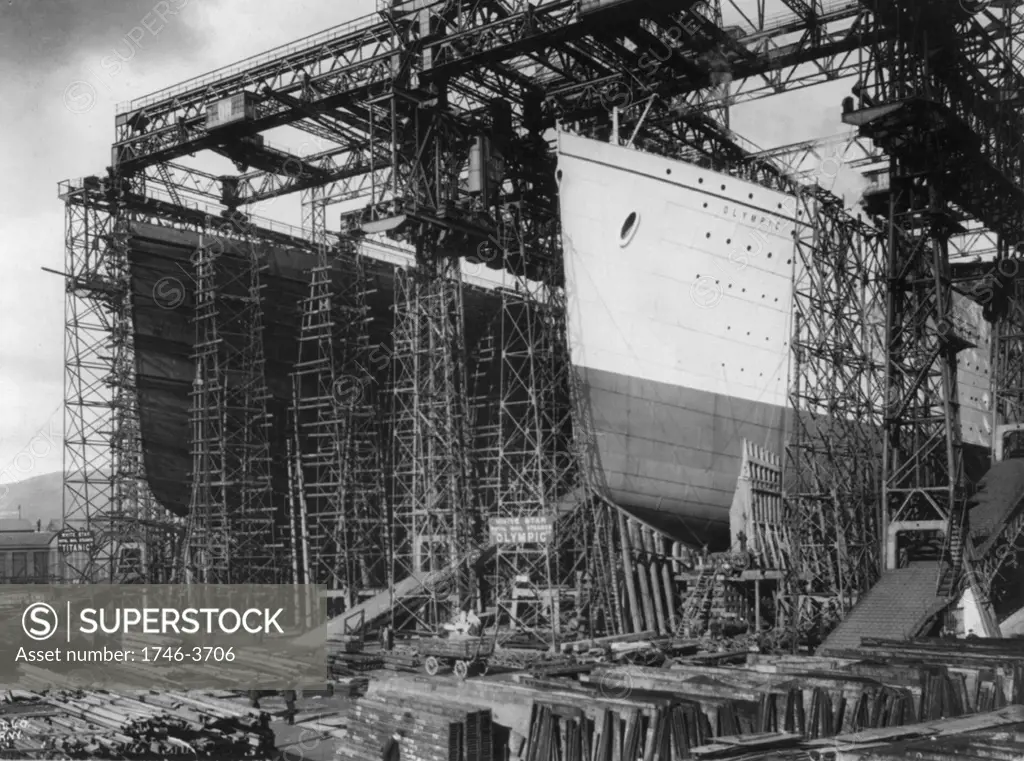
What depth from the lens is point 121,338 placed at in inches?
1409

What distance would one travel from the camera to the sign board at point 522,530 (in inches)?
942

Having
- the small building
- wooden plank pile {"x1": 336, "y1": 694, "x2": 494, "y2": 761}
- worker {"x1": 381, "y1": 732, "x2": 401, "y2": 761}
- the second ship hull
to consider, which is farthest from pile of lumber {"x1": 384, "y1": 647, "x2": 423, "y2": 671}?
the small building

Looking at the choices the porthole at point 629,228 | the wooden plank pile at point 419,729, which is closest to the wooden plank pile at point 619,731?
the wooden plank pile at point 419,729

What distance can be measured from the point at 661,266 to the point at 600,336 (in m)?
2.08

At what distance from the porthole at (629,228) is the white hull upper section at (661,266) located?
22 millimetres

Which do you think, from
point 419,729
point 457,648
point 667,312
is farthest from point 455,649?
point 419,729

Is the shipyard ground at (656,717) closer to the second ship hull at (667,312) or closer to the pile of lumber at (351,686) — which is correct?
the pile of lumber at (351,686)

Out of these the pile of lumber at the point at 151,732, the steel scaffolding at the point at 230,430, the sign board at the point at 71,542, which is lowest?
the pile of lumber at the point at 151,732

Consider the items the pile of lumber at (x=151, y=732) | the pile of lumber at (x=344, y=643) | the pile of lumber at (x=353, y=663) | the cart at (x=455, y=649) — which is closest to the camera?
the pile of lumber at (x=151, y=732)

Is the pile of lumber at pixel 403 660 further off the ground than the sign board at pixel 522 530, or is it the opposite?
the sign board at pixel 522 530

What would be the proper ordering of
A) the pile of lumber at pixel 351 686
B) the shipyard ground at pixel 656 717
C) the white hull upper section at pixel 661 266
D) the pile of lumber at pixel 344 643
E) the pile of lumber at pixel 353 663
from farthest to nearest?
the pile of lumber at pixel 344 643
the white hull upper section at pixel 661 266
the pile of lumber at pixel 353 663
the pile of lumber at pixel 351 686
the shipyard ground at pixel 656 717

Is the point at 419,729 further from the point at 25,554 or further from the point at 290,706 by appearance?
the point at 25,554

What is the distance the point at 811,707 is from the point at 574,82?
21.7m

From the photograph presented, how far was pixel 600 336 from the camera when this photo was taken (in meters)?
25.3
